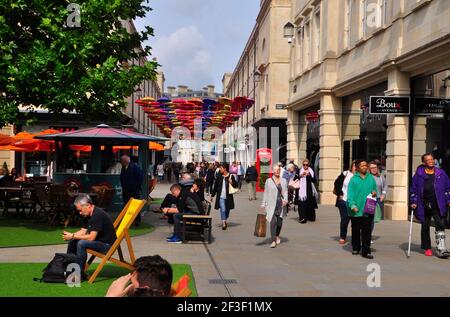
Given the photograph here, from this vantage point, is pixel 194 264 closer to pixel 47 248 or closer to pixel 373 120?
pixel 47 248

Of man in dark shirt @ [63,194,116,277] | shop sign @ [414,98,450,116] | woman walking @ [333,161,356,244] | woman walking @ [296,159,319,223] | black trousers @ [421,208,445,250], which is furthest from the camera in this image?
woman walking @ [296,159,319,223]

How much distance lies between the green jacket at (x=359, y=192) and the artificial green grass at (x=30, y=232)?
525 cm

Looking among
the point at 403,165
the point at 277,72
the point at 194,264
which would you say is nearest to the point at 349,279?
the point at 194,264

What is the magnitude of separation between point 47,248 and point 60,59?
4.72m

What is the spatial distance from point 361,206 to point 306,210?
6.59 metres

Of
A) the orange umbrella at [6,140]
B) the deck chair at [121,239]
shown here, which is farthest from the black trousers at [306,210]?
the orange umbrella at [6,140]

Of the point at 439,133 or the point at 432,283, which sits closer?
the point at 432,283

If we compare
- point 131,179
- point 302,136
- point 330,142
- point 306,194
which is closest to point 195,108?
point 302,136

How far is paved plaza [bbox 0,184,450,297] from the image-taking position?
786 centimetres

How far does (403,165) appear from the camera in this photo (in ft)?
57.7

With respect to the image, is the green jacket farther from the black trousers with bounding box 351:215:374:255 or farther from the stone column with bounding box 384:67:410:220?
the stone column with bounding box 384:67:410:220

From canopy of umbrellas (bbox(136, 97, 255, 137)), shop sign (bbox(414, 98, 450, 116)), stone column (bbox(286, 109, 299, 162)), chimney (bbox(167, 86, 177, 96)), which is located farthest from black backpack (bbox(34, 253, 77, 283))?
chimney (bbox(167, 86, 177, 96))

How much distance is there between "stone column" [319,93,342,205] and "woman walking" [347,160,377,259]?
13659 mm

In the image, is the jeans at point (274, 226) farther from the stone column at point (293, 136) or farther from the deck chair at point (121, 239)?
the stone column at point (293, 136)
